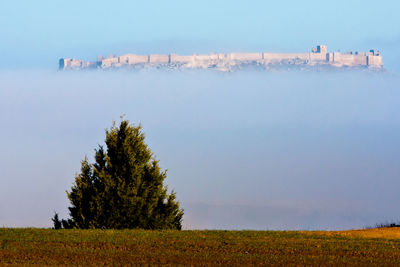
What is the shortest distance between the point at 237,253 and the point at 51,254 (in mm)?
6122

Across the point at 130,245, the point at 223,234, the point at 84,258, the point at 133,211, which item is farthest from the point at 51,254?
the point at 133,211

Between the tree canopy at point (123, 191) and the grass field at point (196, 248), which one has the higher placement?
the tree canopy at point (123, 191)

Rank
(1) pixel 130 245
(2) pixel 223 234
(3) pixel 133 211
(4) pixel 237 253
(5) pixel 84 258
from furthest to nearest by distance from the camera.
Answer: (3) pixel 133 211 < (2) pixel 223 234 < (1) pixel 130 245 < (4) pixel 237 253 < (5) pixel 84 258

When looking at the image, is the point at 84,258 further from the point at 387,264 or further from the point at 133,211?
the point at 133,211

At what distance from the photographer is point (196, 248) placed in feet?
72.3

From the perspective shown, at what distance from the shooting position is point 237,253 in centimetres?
2100

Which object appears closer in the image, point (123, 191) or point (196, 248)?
point (196, 248)

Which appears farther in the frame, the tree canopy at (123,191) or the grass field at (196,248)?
the tree canopy at (123,191)

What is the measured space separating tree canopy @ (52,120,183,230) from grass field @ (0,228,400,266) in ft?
13.2

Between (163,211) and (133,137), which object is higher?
(133,137)

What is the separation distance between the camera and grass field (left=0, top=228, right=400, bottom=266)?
63.6ft

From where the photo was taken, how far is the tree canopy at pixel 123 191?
31.1 meters

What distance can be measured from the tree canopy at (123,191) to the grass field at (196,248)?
4.01m

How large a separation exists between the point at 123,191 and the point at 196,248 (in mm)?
9823
